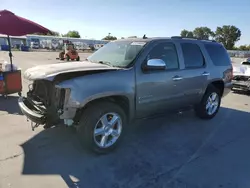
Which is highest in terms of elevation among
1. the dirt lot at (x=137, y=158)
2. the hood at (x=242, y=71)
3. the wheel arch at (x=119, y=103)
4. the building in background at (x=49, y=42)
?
the building in background at (x=49, y=42)

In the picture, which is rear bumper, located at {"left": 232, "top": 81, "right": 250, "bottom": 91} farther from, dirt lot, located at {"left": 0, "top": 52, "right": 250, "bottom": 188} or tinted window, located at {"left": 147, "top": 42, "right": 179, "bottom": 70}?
tinted window, located at {"left": 147, "top": 42, "right": 179, "bottom": 70}

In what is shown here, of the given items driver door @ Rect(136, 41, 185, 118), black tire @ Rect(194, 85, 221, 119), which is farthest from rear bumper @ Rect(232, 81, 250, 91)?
driver door @ Rect(136, 41, 185, 118)

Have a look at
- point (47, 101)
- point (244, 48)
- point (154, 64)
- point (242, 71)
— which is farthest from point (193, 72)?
point (244, 48)

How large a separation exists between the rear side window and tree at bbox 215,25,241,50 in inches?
4334

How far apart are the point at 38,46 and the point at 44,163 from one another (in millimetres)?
55870

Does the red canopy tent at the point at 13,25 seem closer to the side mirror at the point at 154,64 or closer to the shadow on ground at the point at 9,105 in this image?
the shadow on ground at the point at 9,105

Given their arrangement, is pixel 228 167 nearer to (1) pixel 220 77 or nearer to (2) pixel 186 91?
(2) pixel 186 91

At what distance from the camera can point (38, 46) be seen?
54.7m

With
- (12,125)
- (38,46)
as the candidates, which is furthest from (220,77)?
(38,46)

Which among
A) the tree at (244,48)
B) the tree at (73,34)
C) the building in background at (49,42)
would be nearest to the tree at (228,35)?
the tree at (244,48)

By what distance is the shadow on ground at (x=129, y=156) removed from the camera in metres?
3.27

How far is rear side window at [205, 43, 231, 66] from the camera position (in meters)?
5.78

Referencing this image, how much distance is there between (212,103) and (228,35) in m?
114

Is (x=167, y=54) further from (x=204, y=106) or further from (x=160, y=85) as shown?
(x=204, y=106)
